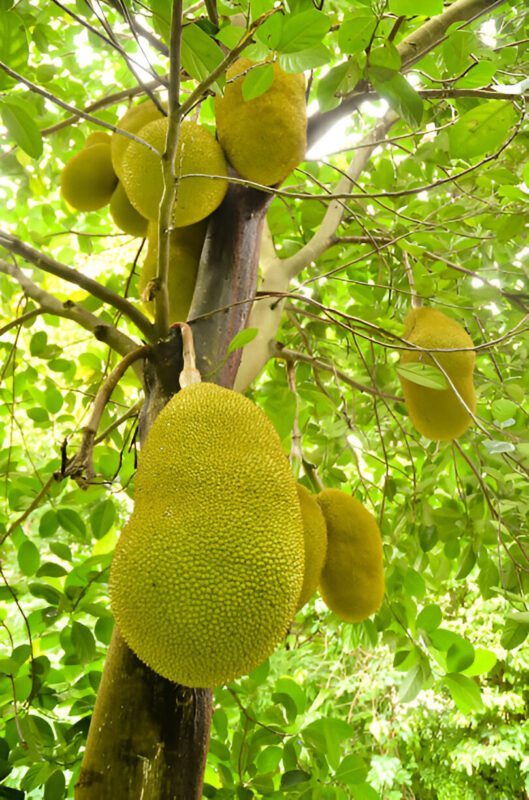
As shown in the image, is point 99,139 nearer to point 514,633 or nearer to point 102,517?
point 102,517

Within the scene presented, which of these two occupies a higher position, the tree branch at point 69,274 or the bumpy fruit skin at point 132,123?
the bumpy fruit skin at point 132,123

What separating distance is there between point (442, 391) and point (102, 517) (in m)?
0.67

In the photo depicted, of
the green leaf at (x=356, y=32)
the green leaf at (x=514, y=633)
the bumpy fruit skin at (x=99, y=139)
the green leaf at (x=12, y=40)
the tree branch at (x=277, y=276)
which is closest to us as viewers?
the green leaf at (x=356, y=32)

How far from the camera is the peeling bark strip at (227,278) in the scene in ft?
2.86

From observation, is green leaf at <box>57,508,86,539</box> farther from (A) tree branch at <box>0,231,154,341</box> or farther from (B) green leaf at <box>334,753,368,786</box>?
(B) green leaf at <box>334,753,368,786</box>

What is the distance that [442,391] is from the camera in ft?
3.68

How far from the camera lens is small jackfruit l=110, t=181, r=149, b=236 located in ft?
3.67

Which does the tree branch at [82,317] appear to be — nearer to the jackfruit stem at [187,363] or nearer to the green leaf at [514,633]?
the jackfruit stem at [187,363]

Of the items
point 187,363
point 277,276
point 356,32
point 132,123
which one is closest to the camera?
point 356,32

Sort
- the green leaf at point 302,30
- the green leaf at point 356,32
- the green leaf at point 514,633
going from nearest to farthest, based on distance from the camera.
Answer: the green leaf at point 302,30 → the green leaf at point 356,32 → the green leaf at point 514,633

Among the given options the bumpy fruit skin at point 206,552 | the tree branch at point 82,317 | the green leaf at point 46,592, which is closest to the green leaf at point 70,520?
the green leaf at point 46,592

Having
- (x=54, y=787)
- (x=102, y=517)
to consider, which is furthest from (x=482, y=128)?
(x=54, y=787)

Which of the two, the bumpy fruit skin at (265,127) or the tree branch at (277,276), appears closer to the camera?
the bumpy fruit skin at (265,127)

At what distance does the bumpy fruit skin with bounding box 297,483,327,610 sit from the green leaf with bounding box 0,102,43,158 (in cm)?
57
